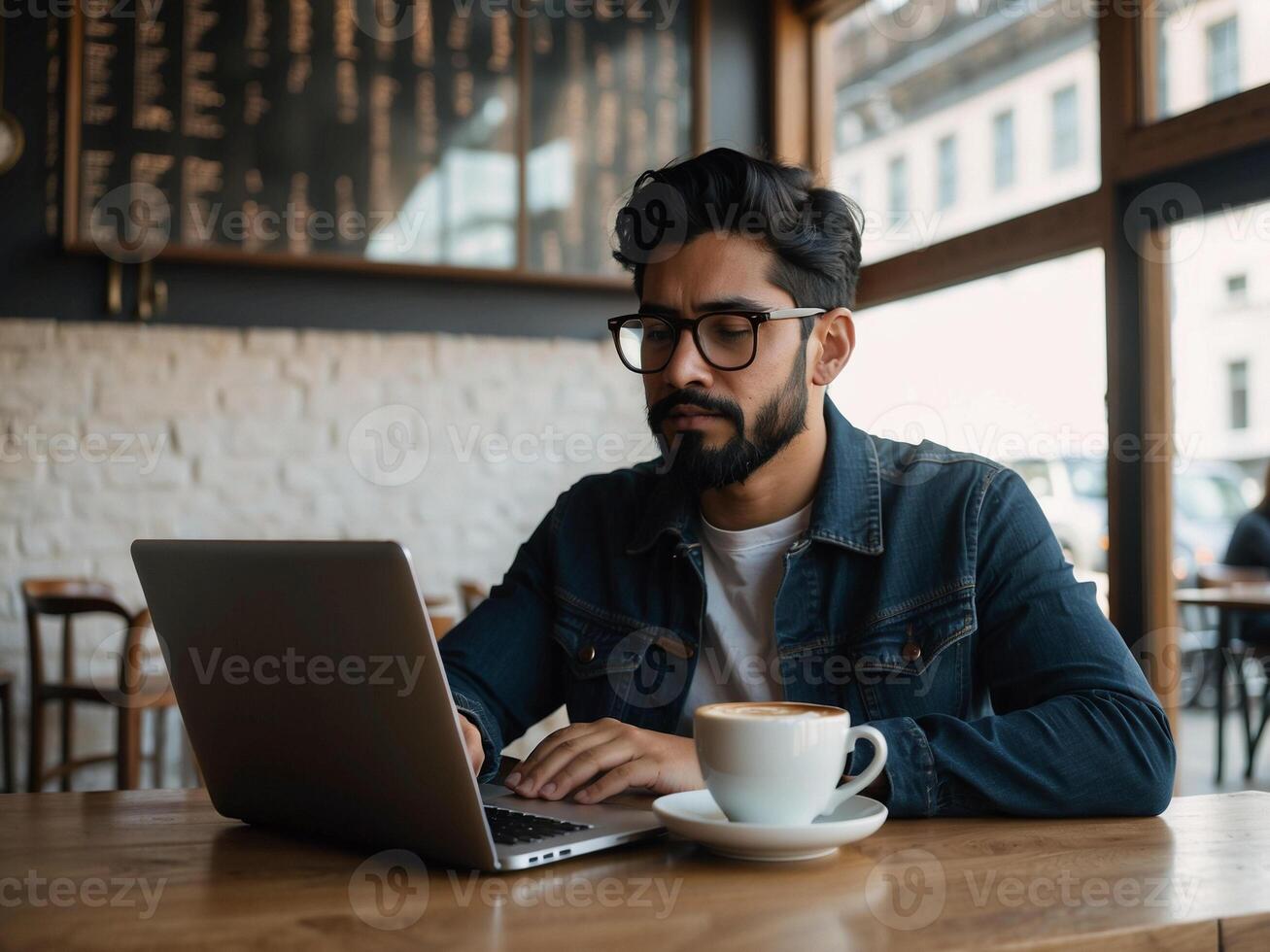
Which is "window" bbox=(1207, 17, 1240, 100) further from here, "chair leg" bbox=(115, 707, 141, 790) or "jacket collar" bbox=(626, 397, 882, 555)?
"chair leg" bbox=(115, 707, 141, 790)

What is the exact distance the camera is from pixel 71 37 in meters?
3.53

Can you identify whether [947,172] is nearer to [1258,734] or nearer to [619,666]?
[1258,734]

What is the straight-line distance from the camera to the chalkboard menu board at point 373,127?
3582mm

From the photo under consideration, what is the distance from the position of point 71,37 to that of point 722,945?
3.63m

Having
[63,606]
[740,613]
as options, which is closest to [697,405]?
[740,613]

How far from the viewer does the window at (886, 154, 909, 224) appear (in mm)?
3781

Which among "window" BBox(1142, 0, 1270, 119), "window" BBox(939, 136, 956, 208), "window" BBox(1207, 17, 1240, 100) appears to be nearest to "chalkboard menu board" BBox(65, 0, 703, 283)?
"window" BBox(939, 136, 956, 208)

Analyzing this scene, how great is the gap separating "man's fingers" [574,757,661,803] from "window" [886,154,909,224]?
3.05m

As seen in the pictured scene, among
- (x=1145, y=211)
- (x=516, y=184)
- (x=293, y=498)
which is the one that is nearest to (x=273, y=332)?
(x=293, y=498)

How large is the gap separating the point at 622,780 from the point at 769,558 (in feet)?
1.65

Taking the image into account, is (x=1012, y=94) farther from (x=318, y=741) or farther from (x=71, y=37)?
(x=318, y=741)

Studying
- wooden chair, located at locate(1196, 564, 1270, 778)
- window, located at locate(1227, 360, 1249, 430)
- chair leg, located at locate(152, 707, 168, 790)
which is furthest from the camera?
chair leg, located at locate(152, 707, 168, 790)

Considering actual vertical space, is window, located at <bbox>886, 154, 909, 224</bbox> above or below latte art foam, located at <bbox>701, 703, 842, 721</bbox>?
above

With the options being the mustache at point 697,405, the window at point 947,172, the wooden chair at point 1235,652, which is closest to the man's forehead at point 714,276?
the mustache at point 697,405
